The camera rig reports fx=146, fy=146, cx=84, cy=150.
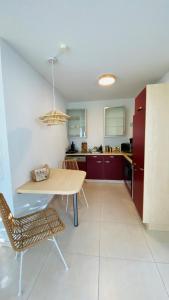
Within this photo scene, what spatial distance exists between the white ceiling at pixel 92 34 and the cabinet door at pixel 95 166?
222cm

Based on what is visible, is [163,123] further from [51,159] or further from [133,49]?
[51,159]

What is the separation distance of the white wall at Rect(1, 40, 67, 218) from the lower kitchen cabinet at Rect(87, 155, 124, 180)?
5.56ft

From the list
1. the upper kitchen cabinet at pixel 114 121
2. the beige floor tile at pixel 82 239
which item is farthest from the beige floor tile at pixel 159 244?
the upper kitchen cabinet at pixel 114 121

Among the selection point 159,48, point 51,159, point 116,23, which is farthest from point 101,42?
point 51,159

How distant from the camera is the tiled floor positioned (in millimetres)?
1313

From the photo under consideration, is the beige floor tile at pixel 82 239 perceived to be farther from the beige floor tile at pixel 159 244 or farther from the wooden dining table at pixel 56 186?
the beige floor tile at pixel 159 244

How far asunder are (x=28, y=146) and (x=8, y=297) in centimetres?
163

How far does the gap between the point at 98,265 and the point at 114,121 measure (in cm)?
355

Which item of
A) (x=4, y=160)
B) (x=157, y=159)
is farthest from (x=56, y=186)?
(x=157, y=159)

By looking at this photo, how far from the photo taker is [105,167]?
415cm

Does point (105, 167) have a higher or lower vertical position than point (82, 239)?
higher

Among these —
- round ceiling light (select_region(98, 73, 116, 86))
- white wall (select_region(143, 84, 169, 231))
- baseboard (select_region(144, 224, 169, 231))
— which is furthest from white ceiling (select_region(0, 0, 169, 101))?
baseboard (select_region(144, 224, 169, 231))

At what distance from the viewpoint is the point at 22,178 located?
2.02m

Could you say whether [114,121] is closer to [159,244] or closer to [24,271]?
[159,244]
